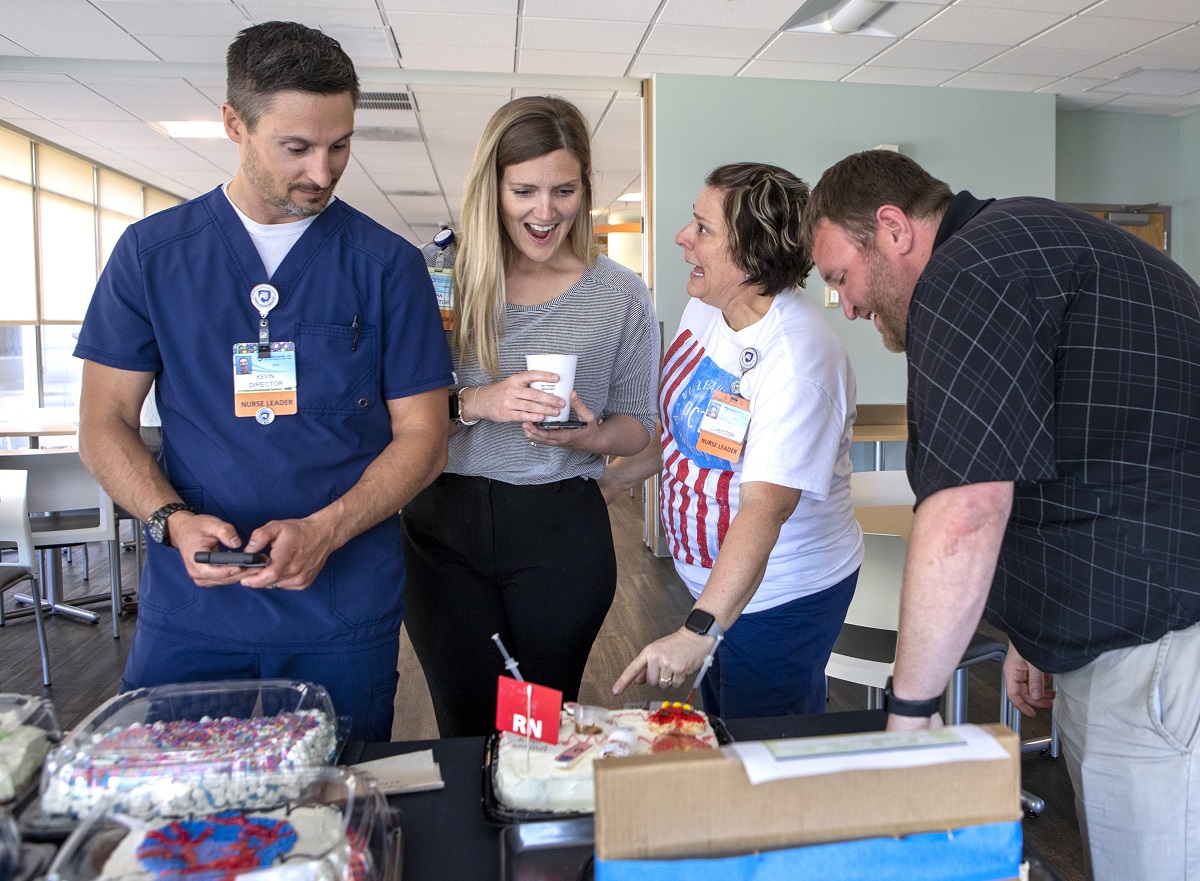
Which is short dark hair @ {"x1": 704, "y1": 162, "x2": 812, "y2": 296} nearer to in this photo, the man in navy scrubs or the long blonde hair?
the long blonde hair

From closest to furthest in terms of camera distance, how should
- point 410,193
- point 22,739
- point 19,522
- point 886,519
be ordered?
point 22,739 < point 886,519 < point 19,522 < point 410,193

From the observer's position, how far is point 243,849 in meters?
0.80

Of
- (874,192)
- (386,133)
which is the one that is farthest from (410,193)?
(874,192)

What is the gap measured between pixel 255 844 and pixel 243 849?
1cm

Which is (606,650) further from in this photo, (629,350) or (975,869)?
(975,869)

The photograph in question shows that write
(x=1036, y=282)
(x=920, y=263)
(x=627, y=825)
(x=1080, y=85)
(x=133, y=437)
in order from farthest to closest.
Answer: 1. (x=1080, y=85)
2. (x=133, y=437)
3. (x=920, y=263)
4. (x=1036, y=282)
5. (x=627, y=825)

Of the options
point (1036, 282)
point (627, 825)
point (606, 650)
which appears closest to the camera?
point (627, 825)

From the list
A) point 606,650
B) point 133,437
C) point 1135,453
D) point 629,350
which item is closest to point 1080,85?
point 606,650

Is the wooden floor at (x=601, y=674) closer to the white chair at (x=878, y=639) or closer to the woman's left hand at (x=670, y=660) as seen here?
the white chair at (x=878, y=639)

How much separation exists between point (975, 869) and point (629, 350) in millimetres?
1257

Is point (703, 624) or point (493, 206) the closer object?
point (703, 624)

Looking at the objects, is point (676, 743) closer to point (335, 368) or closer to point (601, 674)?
point (335, 368)

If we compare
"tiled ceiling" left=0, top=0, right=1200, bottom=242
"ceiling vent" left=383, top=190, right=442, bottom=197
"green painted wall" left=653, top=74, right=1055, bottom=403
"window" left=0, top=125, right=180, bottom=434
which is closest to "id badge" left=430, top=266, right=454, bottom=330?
"tiled ceiling" left=0, top=0, right=1200, bottom=242

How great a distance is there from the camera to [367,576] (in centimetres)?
142
